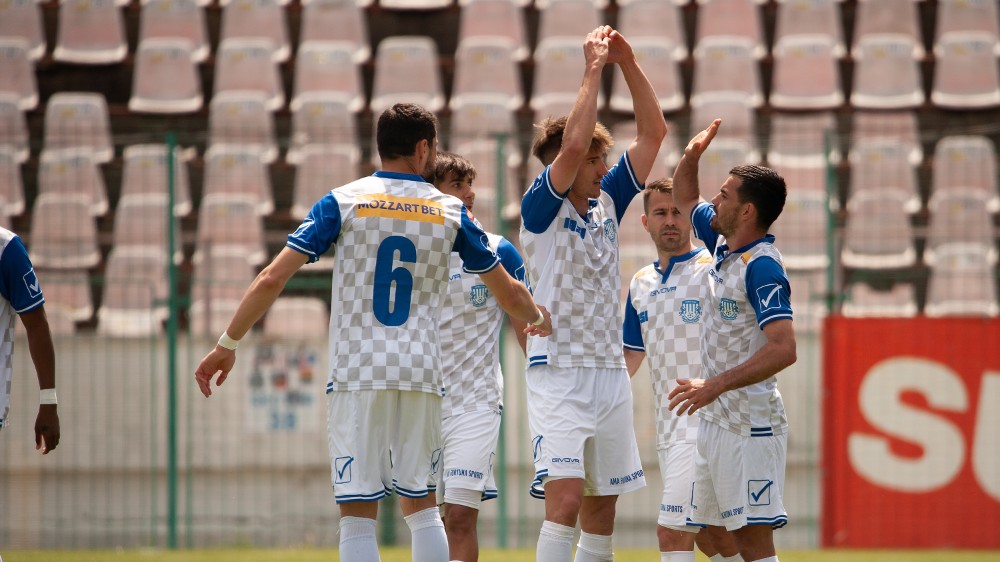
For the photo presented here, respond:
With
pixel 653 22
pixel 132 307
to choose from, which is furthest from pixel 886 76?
pixel 132 307

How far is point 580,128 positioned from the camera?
5605 mm

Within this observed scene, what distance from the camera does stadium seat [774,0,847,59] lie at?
598 inches

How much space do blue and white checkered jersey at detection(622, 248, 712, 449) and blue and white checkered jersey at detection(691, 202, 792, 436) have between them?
2.33ft

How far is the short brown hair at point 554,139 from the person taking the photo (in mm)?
6023

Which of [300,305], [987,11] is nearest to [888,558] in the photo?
[300,305]

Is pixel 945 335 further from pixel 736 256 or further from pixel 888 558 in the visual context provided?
pixel 736 256

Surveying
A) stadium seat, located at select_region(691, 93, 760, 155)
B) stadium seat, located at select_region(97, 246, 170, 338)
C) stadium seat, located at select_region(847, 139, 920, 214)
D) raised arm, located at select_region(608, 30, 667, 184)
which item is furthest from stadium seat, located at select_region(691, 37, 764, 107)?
raised arm, located at select_region(608, 30, 667, 184)

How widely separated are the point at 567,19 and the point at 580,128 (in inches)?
406

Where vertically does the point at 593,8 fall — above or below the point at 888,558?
above

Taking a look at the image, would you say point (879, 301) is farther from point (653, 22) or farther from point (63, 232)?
point (63, 232)

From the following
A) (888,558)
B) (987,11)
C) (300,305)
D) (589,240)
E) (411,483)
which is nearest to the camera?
(411,483)

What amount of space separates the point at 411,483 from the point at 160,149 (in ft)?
26.6

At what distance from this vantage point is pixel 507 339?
36.2 feet

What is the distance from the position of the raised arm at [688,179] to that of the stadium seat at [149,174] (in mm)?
7104
